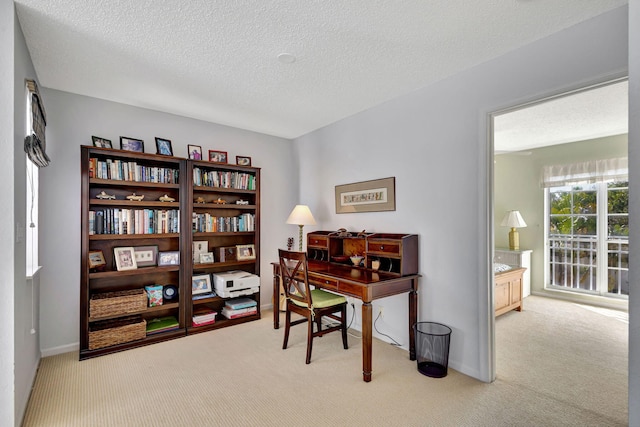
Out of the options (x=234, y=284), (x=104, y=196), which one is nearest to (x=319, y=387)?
(x=234, y=284)

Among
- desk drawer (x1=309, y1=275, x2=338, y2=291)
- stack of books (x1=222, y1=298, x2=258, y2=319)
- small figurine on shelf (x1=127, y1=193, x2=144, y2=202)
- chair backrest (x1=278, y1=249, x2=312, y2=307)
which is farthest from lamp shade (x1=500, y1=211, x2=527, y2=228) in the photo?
small figurine on shelf (x1=127, y1=193, x2=144, y2=202)

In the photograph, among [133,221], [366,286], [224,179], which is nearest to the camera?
[366,286]

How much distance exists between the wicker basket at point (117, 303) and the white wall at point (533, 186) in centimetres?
553

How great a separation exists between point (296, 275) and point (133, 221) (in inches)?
69.3

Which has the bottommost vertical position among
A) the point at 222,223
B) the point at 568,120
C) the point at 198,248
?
the point at 198,248

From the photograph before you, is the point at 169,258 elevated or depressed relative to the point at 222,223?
depressed

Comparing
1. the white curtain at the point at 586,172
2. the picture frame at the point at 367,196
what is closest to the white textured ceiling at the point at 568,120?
the white curtain at the point at 586,172

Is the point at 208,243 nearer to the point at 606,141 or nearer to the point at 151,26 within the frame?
the point at 151,26

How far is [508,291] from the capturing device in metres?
3.84

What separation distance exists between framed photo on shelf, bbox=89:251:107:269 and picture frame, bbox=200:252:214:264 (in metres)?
0.93

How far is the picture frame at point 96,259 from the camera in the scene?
9.34 ft

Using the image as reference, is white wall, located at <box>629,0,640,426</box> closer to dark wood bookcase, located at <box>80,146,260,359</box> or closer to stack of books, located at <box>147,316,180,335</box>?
dark wood bookcase, located at <box>80,146,260,359</box>

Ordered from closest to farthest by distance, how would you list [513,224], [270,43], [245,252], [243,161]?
[270,43] < [245,252] < [243,161] < [513,224]

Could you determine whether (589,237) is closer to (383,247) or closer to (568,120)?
(568,120)
